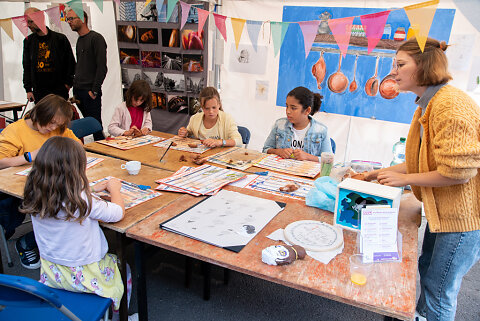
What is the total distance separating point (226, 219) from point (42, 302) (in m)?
0.75

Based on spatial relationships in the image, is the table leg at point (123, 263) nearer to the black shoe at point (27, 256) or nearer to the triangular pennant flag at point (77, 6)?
the black shoe at point (27, 256)

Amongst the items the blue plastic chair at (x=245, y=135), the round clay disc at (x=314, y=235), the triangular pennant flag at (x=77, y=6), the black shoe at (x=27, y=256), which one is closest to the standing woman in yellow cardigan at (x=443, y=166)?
the round clay disc at (x=314, y=235)

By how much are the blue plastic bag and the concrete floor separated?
0.80 metres

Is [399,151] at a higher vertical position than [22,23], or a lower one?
lower

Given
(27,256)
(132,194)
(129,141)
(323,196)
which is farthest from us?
(129,141)

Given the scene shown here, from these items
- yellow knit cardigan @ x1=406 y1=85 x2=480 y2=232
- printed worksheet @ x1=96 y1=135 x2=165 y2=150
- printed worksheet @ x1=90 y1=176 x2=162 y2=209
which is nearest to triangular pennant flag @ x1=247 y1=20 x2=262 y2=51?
printed worksheet @ x1=96 y1=135 x2=165 y2=150

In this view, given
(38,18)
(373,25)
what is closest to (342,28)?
(373,25)

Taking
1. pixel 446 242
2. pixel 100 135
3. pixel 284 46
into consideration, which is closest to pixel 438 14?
pixel 284 46

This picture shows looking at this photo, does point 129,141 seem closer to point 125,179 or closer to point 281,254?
point 125,179

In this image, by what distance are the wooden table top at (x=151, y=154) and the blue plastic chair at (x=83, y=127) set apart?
46 cm

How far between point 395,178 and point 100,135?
9.97 feet

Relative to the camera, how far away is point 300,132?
286cm

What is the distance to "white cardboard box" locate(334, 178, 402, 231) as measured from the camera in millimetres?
1446

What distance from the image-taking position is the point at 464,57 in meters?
3.17
